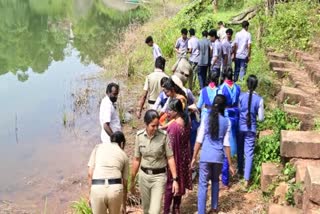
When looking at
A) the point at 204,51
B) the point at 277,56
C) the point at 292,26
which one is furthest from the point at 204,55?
the point at 292,26

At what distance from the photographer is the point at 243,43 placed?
10680 mm

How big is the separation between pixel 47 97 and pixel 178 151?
423 inches


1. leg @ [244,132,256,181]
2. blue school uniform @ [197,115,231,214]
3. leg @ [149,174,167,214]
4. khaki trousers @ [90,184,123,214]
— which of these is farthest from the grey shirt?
khaki trousers @ [90,184,123,214]

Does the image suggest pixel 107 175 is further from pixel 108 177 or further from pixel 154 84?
pixel 154 84

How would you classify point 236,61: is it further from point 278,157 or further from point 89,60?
point 89,60

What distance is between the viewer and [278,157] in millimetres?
6746

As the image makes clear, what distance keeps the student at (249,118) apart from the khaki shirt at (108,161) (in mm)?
2283

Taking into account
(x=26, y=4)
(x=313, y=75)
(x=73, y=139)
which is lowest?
(x=73, y=139)

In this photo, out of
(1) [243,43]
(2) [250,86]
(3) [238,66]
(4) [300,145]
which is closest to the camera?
(4) [300,145]

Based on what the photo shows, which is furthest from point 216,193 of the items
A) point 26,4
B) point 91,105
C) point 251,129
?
point 26,4

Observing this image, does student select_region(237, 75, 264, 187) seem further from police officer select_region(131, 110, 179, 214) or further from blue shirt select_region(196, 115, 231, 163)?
police officer select_region(131, 110, 179, 214)

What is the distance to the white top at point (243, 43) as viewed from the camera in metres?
10.7

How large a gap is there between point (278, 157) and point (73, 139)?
19.6 feet

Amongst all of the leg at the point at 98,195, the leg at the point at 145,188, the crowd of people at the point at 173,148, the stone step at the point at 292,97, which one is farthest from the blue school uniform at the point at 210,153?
the stone step at the point at 292,97
